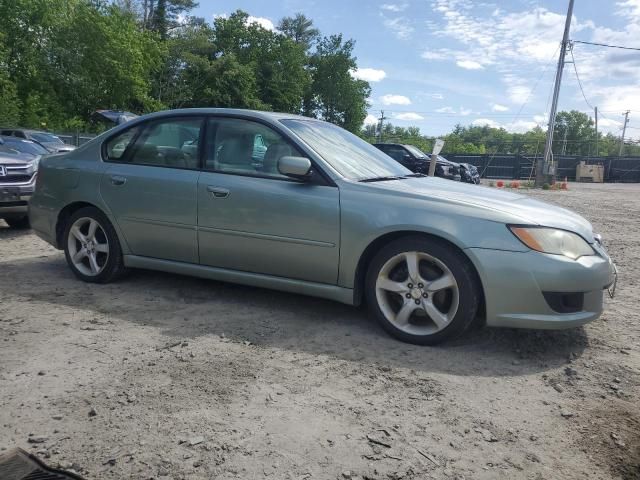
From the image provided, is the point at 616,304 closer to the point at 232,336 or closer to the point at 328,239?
the point at 328,239

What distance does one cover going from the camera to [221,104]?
5162 centimetres

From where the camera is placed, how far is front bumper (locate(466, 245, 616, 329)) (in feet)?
10.5

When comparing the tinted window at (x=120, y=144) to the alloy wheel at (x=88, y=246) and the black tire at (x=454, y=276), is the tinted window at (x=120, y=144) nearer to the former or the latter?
the alloy wheel at (x=88, y=246)

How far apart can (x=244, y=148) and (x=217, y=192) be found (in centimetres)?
42

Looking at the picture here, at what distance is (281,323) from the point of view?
3859 millimetres

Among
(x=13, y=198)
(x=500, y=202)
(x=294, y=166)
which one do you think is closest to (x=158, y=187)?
(x=294, y=166)

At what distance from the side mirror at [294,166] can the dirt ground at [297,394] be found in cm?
109

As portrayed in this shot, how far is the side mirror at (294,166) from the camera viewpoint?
3.70m

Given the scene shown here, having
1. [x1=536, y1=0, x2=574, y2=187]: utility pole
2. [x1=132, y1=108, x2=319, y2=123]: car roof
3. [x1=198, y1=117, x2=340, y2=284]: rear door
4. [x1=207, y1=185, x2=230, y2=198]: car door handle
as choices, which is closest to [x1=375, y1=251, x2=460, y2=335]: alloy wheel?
[x1=198, y1=117, x2=340, y2=284]: rear door

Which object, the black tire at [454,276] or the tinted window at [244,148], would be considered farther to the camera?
the tinted window at [244,148]

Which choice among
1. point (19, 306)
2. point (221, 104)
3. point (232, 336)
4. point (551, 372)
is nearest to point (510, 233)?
point (551, 372)

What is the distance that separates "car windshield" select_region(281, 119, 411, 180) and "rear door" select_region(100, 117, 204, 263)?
906mm

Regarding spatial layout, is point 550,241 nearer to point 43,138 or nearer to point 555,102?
point 43,138

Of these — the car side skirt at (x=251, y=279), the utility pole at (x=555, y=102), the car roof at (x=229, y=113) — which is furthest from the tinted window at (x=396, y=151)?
the car side skirt at (x=251, y=279)
